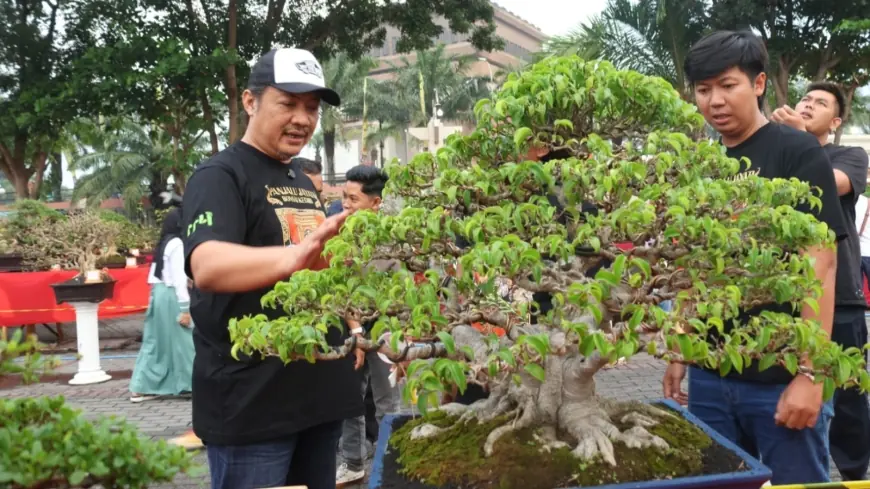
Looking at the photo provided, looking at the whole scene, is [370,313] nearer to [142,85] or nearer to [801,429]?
[801,429]

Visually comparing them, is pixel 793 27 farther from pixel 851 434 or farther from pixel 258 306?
pixel 258 306

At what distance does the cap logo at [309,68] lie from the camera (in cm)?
226

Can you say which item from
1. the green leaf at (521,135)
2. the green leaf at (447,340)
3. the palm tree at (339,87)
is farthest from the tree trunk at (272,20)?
the palm tree at (339,87)

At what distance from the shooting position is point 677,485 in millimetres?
1565

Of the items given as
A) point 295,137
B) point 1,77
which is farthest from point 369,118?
point 295,137

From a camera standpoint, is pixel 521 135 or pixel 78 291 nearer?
pixel 521 135

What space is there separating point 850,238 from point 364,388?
10.2ft

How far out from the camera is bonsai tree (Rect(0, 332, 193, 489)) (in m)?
1.27

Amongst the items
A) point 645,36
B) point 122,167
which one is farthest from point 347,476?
point 122,167

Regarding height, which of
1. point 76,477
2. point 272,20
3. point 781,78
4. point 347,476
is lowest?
point 347,476

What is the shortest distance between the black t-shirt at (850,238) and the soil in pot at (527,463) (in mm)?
1447

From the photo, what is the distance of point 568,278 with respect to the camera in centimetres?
171

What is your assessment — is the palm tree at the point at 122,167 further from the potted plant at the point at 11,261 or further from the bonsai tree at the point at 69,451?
the bonsai tree at the point at 69,451

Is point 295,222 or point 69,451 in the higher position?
point 295,222
